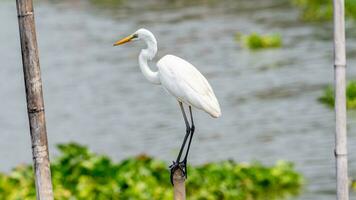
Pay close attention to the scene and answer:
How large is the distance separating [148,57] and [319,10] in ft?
77.7

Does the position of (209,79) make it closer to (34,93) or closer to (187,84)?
(187,84)

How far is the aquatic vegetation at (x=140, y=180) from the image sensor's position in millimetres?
11867

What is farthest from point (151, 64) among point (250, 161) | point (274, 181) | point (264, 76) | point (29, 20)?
point (29, 20)

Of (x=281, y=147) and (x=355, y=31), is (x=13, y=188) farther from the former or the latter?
(x=355, y=31)

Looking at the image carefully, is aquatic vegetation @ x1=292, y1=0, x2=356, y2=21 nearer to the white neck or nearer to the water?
the water

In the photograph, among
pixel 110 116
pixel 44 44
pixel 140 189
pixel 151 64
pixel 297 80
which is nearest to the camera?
pixel 140 189

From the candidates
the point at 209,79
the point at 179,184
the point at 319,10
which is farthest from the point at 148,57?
the point at 319,10

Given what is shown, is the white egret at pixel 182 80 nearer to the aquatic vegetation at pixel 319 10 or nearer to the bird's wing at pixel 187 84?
the bird's wing at pixel 187 84

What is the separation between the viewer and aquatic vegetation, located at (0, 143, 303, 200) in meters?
11.9

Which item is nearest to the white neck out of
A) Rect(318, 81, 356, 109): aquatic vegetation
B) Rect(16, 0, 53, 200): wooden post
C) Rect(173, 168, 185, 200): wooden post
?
Rect(173, 168, 185, 200): wooden post

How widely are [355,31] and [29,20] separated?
809 inches

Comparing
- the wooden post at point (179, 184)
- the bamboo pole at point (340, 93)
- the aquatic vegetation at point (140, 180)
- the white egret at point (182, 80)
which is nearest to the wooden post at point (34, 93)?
the white egret at point (182, 80)

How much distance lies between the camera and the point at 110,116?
19.8m

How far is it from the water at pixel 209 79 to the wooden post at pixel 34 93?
7.40 meters
